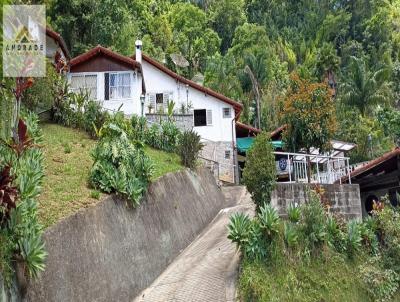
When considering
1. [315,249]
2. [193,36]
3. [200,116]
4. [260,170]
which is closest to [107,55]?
[200,116]

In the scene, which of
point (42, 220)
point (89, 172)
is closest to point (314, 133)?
point (89, 172)

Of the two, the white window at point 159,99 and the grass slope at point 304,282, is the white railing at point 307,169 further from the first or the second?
the white window at point 159,99

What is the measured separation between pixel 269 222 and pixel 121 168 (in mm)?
4448

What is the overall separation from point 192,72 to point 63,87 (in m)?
29.5

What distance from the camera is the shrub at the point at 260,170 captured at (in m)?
13.1

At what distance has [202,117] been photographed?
29375 millimetres

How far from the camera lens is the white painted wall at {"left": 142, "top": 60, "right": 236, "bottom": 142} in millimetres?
29156

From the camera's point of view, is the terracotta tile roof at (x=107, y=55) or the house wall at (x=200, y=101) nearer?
the terracotta tile roof at (x=107, y=55)

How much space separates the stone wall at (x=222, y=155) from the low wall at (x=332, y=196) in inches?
468

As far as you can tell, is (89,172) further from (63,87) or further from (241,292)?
(63,87)

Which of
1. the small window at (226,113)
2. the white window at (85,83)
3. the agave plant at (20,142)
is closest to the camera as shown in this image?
the agave plant at (20,142)

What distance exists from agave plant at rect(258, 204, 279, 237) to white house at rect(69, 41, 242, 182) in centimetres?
1462

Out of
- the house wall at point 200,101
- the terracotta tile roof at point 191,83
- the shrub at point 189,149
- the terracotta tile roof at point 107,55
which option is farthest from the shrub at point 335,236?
the terracotta tile roof at point 191,83

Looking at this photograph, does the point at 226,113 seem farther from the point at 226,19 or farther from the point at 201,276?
the point at 226,19
